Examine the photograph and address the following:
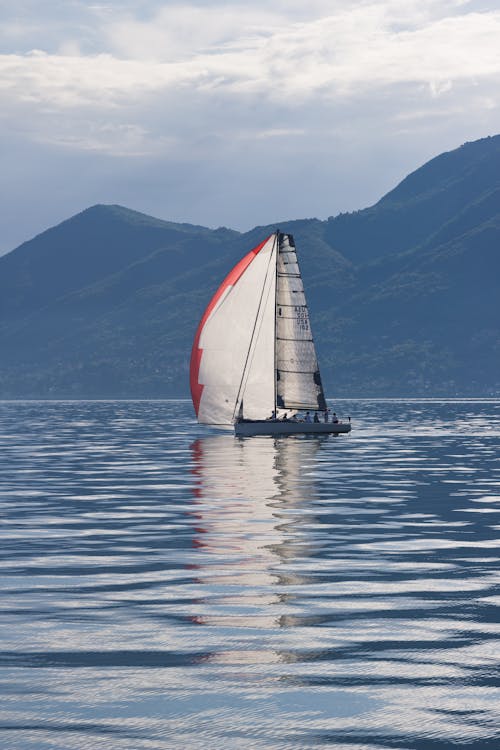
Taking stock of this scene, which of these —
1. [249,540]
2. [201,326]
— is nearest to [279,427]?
[201,326]

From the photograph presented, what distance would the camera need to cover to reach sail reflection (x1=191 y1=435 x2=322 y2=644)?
73.3ft

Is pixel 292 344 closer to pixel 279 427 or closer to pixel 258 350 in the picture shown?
pixel 258 350

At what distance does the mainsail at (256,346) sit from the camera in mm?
91438

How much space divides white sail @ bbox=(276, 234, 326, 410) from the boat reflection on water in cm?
2526

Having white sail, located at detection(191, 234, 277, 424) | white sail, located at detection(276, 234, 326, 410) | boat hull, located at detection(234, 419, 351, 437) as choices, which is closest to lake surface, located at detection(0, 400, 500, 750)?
boat hull, located at detection(234, 419, 351, 437)

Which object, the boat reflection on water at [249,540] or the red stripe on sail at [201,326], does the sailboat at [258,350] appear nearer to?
the red stripe on sail at [201,326]

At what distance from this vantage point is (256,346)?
9200cm

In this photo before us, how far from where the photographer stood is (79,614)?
21.7 meters

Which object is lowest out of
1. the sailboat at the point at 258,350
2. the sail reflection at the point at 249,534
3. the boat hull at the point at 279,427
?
the sail reflection at the point at 249,534

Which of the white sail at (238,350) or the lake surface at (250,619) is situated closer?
the lake surface at (250,619)

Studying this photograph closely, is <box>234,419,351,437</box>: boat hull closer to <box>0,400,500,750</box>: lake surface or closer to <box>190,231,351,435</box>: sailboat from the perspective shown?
<box>190,231,351,435</box>: sailboat

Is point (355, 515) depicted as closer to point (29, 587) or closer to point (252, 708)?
point (29, 587)

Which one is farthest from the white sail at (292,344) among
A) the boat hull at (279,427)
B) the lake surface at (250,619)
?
the lake surface at (250,619)

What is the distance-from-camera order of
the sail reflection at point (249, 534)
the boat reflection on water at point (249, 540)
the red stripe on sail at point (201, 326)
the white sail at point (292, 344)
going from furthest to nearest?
the white sail at point (292, 344) < the red stripe on sail at point (201, 326) < the sail reflection at point (249, 534) < the boat reflection on water at point (249, 540)
